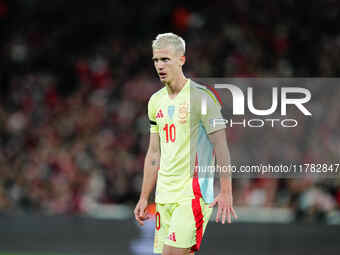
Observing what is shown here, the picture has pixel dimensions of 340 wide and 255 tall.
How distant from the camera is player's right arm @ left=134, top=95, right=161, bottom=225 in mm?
4918

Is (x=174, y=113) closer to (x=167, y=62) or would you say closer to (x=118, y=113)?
(x=167, y=62)

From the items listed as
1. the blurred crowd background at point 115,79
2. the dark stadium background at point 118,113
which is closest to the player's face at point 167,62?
the dark stadium background at point 118,113

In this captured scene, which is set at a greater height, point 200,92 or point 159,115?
point 200,92

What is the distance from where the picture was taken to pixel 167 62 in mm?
4637

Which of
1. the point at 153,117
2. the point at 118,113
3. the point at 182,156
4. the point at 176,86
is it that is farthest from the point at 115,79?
the point at 182,156

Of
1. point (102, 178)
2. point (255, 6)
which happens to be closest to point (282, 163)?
point (102, 178)

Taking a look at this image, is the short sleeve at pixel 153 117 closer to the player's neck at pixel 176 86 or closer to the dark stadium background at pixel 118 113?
the player's neck at pixel 176 86

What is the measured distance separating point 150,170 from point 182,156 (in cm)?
32

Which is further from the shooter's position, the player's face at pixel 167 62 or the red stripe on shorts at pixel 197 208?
the red stripe on shorts at pixel 197 208

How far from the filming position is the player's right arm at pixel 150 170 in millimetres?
4918

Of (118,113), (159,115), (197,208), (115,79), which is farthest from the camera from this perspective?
(115,79)

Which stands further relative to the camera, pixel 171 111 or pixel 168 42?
pixel 171 111

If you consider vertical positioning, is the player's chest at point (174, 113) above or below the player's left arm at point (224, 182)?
above

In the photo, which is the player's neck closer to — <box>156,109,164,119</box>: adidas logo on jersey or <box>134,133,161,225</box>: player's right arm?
<box>156,109,164,119</box>: adidas logo on jersey
